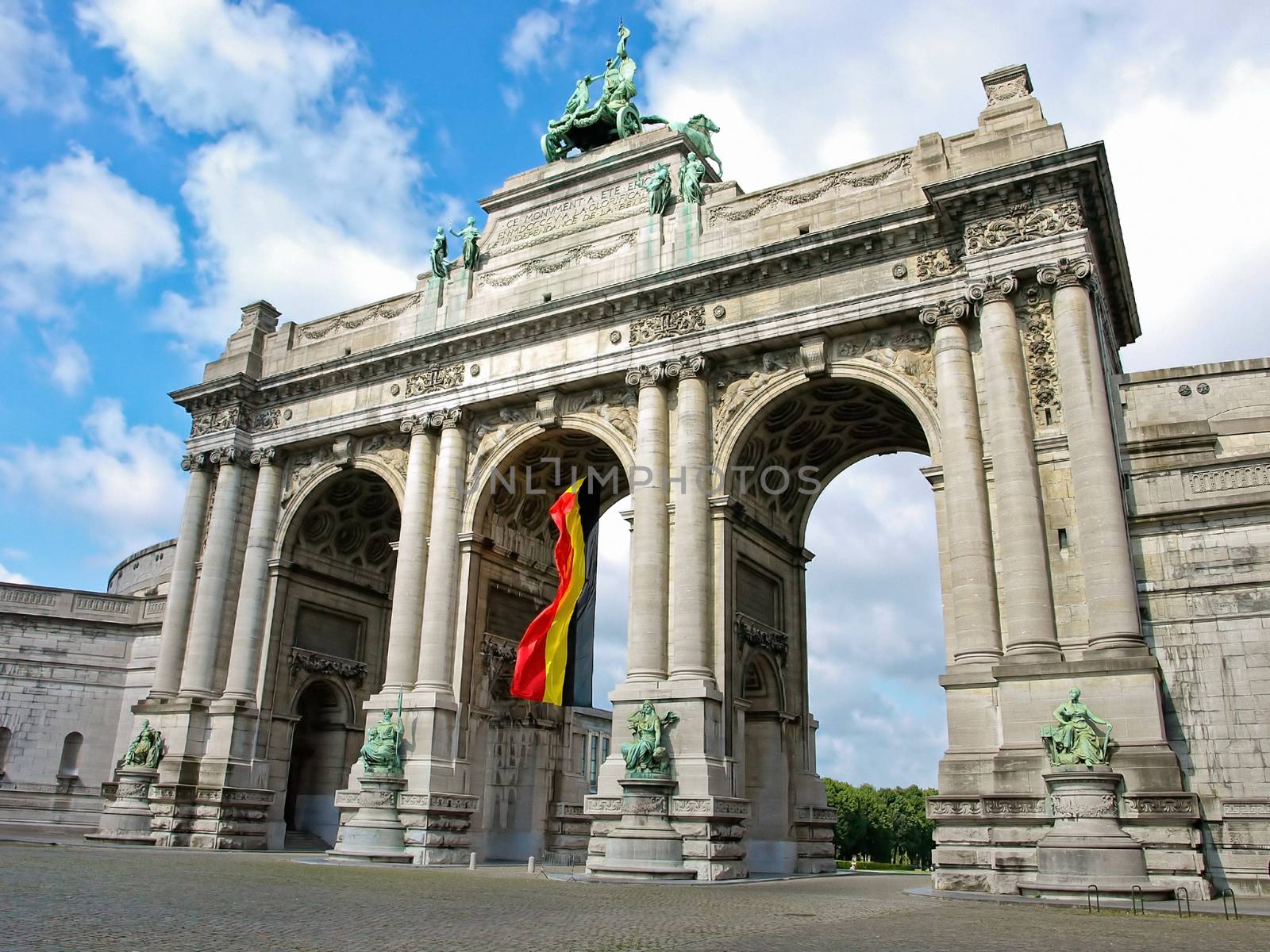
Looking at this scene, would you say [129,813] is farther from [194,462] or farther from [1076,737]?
[1076,737]

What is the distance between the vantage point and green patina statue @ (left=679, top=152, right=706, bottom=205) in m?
31.4

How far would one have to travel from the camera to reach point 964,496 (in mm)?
24109

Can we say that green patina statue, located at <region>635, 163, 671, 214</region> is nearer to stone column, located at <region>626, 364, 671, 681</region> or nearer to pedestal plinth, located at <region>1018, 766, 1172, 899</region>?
stone column, located at <region>626, 364, 671, 681</region>

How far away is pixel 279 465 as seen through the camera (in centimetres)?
3712

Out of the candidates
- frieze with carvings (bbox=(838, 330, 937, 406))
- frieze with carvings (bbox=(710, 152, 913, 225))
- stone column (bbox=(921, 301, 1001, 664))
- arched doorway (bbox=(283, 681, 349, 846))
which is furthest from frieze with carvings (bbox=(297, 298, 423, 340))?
stone column (bbox=(921, 301, 1001, 664))

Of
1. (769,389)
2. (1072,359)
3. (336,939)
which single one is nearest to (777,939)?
(336,939)

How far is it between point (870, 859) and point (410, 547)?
8205 centimetres

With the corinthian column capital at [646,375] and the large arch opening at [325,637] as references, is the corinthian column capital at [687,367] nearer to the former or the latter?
the corinthian column capital at [646,375]

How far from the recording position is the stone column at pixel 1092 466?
2120 cm

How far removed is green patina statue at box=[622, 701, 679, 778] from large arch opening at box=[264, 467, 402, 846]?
532 inches

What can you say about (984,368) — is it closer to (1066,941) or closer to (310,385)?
(1066,941)

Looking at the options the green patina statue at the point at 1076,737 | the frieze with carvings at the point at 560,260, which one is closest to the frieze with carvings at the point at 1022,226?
the frieze with carvings at the point at 560,260

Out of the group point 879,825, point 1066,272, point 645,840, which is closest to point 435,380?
point 645,840

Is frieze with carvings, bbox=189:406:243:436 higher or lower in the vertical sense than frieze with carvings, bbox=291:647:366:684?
higher
